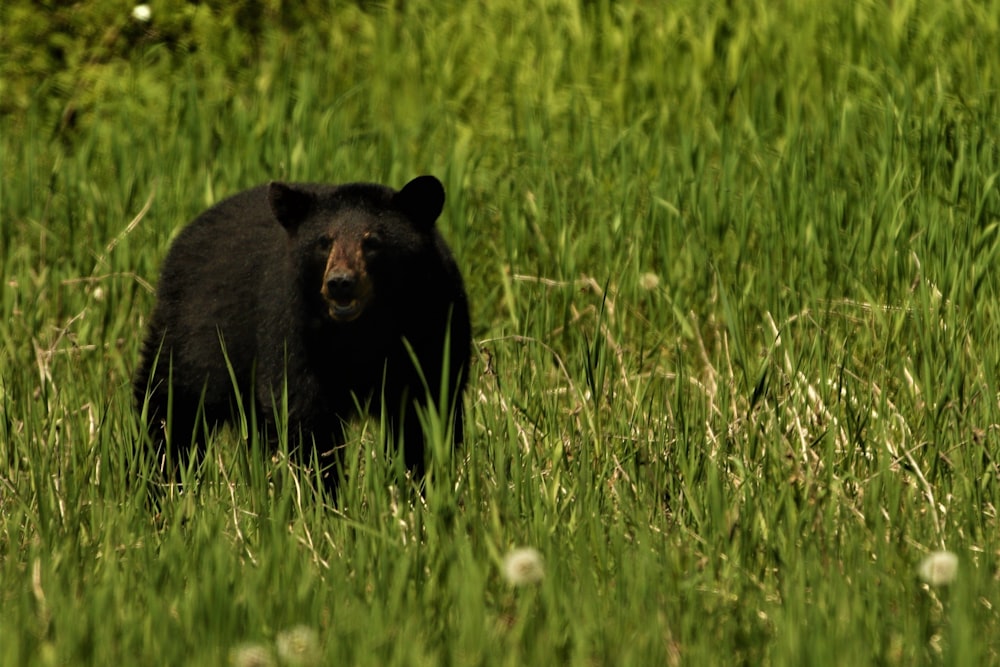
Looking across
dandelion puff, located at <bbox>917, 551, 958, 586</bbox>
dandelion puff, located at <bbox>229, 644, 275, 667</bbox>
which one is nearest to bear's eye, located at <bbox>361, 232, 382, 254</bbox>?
dandelion puff, located at <bbox>229, 644, 275, 667</bbox>

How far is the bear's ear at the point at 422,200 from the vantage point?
4691mm

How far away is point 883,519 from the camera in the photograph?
3904mm

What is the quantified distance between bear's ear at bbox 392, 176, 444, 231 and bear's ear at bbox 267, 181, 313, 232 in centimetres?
28

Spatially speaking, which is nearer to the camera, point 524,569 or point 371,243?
point 524,569

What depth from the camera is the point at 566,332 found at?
20.1 ft

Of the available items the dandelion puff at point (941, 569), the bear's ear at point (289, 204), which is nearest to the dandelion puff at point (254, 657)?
the dandelion puff at point (941, 569)

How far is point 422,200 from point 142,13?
372 cm

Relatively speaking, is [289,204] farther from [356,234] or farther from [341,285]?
[341,285]

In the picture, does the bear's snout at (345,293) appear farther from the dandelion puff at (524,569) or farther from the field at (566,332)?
the dandelion puff at (524,569)

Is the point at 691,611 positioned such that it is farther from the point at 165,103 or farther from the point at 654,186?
the point at 165,103

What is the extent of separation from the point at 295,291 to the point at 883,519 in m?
1.90

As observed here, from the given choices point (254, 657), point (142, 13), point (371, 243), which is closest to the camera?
point (254, 657)

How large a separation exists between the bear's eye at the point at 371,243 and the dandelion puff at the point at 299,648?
177 centimetres

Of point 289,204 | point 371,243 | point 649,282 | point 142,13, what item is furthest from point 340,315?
point 142,13
